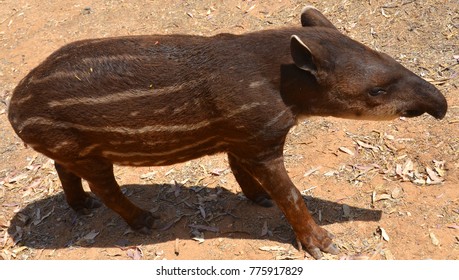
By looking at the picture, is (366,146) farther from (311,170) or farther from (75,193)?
(75,193)

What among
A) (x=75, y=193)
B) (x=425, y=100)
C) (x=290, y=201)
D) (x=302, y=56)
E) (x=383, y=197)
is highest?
(x=302, y=56)

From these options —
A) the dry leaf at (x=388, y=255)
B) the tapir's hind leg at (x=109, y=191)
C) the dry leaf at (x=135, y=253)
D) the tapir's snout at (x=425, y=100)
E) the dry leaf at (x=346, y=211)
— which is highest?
the tapir's snout at (x=425, y=100)

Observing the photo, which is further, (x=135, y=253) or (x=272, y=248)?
(x=135, y=253)

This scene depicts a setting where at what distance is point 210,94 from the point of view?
421 centimetres

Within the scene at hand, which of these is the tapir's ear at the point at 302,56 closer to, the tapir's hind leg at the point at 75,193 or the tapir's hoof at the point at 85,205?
the tapir's hind leg at the point at 75,193

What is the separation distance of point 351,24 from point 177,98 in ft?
13.5

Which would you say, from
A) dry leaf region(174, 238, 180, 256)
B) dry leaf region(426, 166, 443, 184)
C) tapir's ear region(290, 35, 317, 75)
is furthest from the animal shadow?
tapir's ear region(290, 35, 317, 75)

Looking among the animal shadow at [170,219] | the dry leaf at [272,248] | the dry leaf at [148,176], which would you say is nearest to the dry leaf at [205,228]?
the animal shadow at [170,219]

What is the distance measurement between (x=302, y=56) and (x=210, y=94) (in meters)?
0.79

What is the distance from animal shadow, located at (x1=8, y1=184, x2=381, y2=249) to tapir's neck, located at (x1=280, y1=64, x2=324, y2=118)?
142 centimetres

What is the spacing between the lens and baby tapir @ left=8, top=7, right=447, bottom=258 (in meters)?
4.19

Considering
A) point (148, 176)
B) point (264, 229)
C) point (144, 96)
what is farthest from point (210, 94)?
point (148, 176)

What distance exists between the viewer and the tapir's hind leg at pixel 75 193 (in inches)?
213

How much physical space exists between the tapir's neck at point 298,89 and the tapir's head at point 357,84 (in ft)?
0.04
